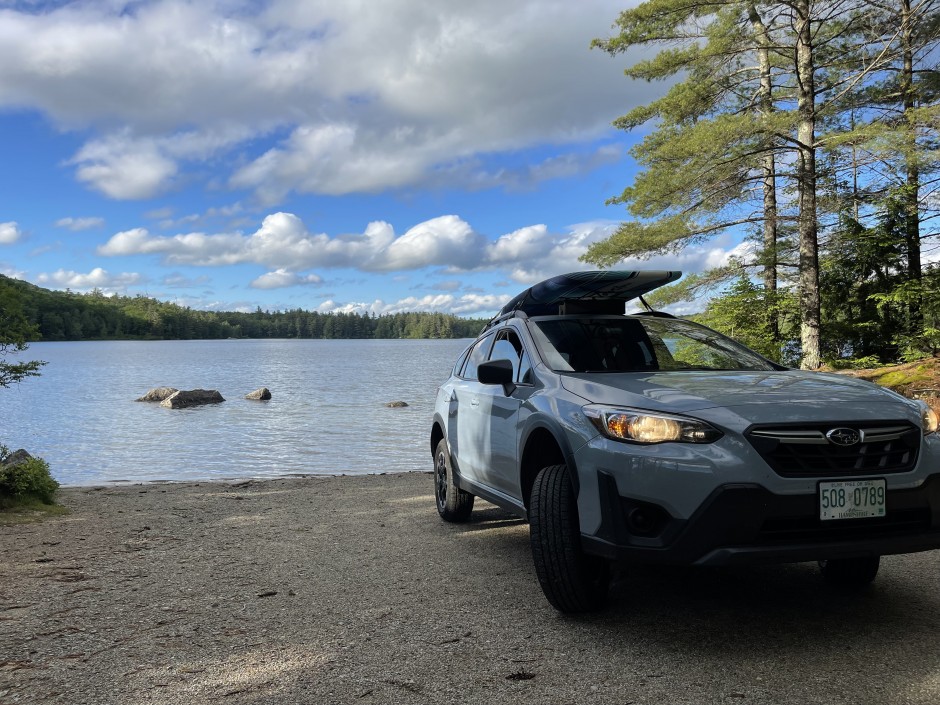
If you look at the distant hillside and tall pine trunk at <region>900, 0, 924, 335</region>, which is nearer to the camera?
tall pine trunk at <region>900, 0, 924, 335</region>

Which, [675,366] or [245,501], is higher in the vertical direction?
[675,366]

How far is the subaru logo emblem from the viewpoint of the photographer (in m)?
3.14

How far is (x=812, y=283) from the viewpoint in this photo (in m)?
15.5

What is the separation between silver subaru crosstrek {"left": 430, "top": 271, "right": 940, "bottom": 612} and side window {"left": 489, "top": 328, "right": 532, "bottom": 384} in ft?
0.83

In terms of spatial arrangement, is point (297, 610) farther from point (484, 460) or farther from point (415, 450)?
point (415, 450)

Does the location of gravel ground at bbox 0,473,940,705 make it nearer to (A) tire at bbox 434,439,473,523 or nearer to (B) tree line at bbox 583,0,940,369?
(A) tire at bbox 434,439,473,523

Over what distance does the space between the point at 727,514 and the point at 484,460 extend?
7.73 ft

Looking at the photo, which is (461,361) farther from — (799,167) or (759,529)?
(799,167)

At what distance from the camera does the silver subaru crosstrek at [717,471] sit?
3.06 metres

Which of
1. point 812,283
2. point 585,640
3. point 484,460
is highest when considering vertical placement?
point 812,283

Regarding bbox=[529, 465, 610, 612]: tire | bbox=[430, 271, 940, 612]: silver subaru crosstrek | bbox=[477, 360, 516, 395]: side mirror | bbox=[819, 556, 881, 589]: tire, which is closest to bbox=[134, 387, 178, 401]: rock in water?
bbox=[477, 360, 516, 395]: side mirror

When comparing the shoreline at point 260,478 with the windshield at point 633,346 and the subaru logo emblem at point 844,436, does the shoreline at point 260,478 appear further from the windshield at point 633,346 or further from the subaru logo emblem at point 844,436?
the subaru logo emblem at point 844,436

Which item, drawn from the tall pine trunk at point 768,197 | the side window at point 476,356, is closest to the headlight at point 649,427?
the side window at point 476,356

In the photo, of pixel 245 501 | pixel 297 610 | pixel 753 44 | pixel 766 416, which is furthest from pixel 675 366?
pixel 753 44
